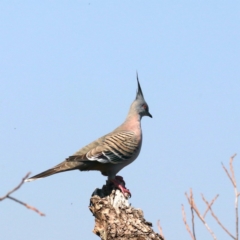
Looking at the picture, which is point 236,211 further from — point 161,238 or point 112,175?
point 112,175

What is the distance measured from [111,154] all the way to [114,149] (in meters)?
0.10

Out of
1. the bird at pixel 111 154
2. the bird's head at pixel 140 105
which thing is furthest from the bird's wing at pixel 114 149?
the bird's head at pixel 140 105

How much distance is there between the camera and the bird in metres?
7.22

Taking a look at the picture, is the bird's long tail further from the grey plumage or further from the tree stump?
the tree stump

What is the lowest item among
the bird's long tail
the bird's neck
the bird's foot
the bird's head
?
the bird's foot

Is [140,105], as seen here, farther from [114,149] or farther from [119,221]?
[119,221]

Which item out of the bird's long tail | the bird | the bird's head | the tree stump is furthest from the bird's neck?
the tree stump

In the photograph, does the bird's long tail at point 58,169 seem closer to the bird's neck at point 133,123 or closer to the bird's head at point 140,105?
the bird's neck at point 133,123

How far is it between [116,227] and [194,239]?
1.37m

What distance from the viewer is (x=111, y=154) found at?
7441 mm

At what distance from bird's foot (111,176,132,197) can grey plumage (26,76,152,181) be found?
4.7 inches

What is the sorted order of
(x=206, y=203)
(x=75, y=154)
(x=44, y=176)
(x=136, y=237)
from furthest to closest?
(x=75, y=154), (x=44, y=176), (x=136, y=237), (x=206, y=203)

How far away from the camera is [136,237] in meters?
5.30

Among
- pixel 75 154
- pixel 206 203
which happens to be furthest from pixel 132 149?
pixel 206 203
